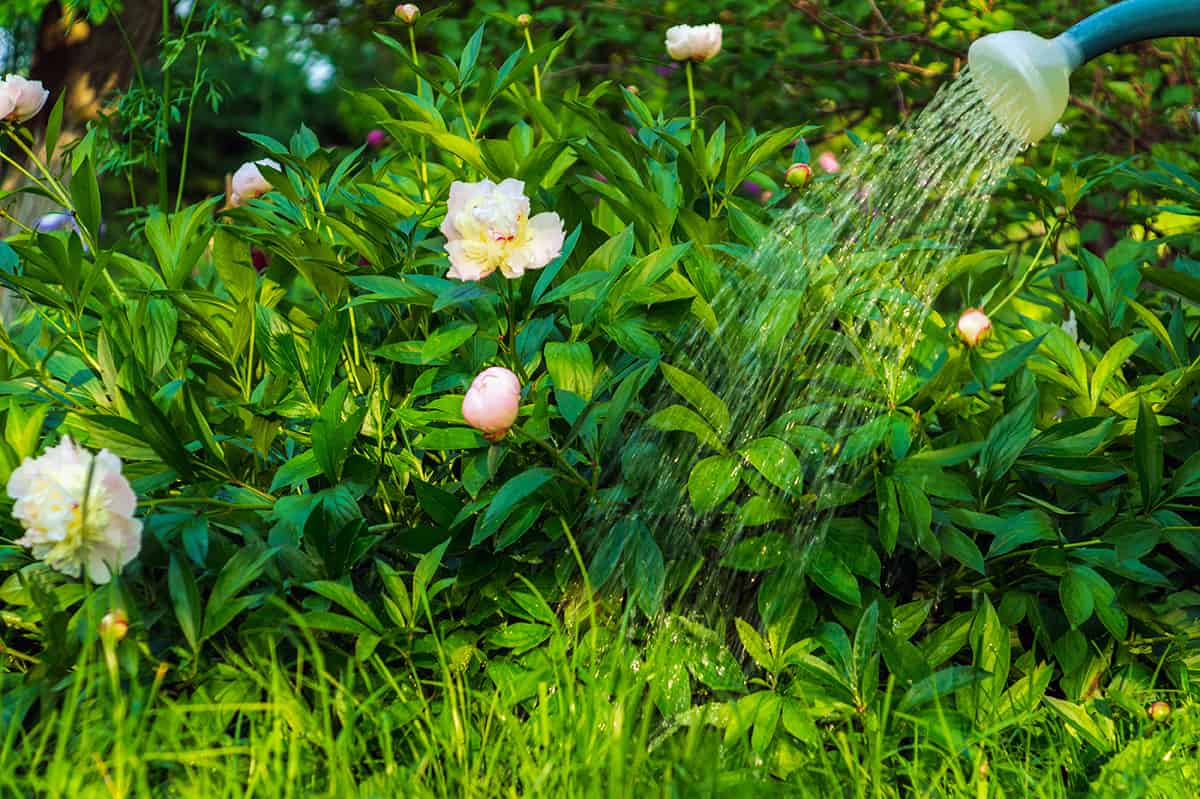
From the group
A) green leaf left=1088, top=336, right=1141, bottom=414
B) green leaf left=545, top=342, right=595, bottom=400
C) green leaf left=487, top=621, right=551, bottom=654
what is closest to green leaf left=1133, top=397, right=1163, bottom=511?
green leaf left=1088, top=336, right=1141, bottom=414

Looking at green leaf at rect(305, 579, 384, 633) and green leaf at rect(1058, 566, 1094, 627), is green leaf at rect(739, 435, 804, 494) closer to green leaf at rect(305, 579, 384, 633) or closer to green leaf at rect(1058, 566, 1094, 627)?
green leaf at rect(1058, 566, 1094, 627)

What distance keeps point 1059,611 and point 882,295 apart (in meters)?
0.59

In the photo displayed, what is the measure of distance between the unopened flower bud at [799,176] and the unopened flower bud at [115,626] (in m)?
1.26

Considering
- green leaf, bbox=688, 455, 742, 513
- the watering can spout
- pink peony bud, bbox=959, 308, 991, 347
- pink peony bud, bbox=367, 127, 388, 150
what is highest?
the watering can spout

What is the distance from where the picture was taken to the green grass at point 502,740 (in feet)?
4.92

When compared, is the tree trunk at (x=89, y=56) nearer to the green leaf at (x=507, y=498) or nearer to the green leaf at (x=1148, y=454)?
the green leaf at (x=507, y=498)

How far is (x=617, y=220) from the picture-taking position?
2.36 meters

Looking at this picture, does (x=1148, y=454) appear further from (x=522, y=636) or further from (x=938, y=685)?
(x=522, y=636)

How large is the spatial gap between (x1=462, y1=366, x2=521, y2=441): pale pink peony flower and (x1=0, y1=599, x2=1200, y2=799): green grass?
0.31 meters

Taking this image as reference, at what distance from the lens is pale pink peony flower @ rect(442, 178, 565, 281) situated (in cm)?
174

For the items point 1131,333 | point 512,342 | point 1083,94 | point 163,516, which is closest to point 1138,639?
point 1131,333

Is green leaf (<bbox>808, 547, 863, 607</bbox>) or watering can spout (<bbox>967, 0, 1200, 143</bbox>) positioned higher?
watering can spout (<bbox>967, 0, 1200, 143</bbox>)

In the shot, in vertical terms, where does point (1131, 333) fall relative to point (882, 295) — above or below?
below

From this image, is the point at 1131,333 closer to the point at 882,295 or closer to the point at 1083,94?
the point at 882,295
